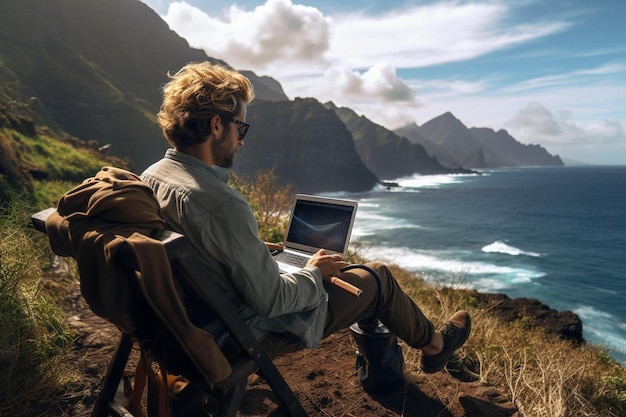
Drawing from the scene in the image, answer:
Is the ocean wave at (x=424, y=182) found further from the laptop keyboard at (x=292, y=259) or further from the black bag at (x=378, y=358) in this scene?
the laptop keyboard at (x=292, y=259)

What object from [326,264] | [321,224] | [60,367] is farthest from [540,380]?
[60,367]

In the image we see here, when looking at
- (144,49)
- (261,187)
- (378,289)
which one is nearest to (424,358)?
(378,289)

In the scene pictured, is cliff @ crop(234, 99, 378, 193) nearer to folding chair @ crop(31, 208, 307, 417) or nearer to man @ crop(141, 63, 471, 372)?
folding chair @ crop(31, 208, 307, 417)

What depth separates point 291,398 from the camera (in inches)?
89.4

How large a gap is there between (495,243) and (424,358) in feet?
167

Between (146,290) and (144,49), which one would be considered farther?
(144,49)

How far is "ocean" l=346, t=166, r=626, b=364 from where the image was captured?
3008cm

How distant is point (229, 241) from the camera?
1.89 metres

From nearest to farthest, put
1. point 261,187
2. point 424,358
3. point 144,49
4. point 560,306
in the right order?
point 424,358, point 261,187, point 560,306, point 144,49

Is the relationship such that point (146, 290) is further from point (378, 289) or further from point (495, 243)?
point (495, 243)

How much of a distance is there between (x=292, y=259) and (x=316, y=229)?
32cm

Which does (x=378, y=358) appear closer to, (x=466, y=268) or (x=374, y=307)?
(x=374, y=307)

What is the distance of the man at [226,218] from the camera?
1.90 meters

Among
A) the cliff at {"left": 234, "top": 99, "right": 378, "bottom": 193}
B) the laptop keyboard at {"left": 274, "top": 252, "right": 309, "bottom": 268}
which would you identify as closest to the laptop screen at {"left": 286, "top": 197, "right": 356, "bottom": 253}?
the laptop keyboard at {"left": 274, "top": 252, "right": 309, "bottom": 268}
